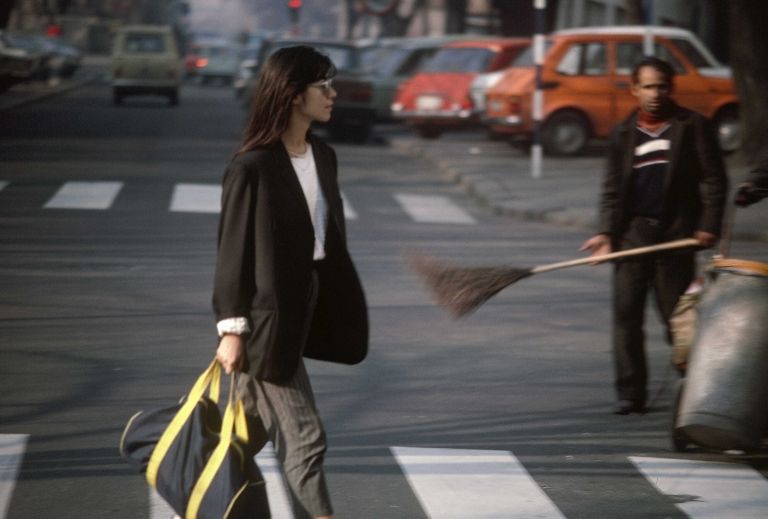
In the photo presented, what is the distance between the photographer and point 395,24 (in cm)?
5594

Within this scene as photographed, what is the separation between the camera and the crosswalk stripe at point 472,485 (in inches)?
237

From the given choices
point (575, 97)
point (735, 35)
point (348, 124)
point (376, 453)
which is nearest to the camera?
point (376, 453)

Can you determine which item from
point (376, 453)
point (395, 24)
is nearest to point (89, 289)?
point (376, 453)

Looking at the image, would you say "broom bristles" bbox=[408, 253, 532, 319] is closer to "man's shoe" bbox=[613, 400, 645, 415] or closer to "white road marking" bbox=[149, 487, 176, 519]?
"man's shoe" bbox=[613, 400, 645, 415]

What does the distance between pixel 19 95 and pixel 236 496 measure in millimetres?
38593

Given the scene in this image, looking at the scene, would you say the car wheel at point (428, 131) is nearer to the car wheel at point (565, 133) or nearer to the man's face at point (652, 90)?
the car wheel at point (565, 133)

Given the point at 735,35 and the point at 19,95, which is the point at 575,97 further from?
the point at 19,95

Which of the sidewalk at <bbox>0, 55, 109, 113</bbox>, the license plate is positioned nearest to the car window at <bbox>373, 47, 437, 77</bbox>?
the license plate

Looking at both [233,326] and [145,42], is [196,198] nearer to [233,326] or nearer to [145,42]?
[233,326]

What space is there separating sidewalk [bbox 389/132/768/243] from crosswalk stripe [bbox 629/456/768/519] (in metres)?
8.65

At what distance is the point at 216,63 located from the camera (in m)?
65.4

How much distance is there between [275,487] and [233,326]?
5.65 ft

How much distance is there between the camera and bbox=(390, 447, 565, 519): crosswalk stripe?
19.7 feet

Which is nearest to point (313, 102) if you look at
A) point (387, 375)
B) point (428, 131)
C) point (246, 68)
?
point (387, 375)
